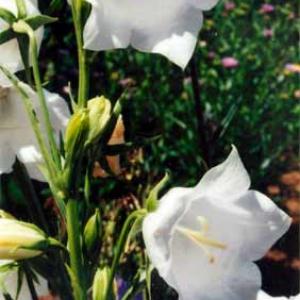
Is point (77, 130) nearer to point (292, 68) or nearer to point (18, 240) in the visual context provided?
point (18, 240)

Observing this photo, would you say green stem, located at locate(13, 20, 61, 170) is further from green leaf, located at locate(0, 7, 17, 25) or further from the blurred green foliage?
the blurred green foliage

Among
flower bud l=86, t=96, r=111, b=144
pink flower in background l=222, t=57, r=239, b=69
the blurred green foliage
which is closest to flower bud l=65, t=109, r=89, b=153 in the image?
flower bud l=86, t=96, r=111, b=144

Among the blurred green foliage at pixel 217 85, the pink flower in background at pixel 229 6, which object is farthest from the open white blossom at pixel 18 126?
the pink flower in background at pixel 229 6

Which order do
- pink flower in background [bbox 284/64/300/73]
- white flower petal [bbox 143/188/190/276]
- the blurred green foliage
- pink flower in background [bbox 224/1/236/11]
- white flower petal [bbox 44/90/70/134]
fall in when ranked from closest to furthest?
white flower petal [bbox 143/188/190/276], white flower petal [bbox 44/90/70/134], the blurred green foliage, pink flower in background [bbox 284/64/300/73], pink flower in background [bbox 224/1/236/11]

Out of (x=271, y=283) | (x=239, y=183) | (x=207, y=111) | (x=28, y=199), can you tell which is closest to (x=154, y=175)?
(x=207, y=111)

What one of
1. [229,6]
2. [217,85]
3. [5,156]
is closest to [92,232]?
[5,156]
